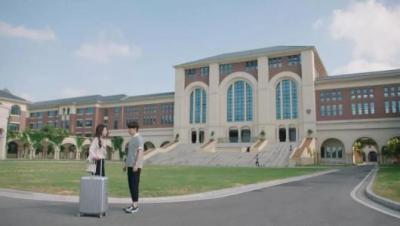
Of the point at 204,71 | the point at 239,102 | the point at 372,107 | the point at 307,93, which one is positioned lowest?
the point at 372,107

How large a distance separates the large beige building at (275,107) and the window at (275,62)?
0.53 feet

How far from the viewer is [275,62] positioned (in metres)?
55.6

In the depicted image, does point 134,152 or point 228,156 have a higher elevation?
point 134,152

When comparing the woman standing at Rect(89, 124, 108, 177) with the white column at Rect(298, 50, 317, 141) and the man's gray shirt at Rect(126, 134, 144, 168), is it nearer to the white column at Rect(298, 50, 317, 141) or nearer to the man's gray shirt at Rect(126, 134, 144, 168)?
the man's gray shirt at Rect(126, 134, 144, 168)

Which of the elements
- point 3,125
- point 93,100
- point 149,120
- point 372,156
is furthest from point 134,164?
point 372,156

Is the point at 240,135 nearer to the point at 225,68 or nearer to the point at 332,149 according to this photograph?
the point at 225,68

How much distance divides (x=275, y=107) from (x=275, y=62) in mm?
7546

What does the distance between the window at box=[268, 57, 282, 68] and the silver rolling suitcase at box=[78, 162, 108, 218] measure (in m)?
51.1

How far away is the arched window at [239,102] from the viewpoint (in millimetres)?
56719

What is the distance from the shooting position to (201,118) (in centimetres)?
6019

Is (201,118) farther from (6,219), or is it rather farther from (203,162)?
(6,219)

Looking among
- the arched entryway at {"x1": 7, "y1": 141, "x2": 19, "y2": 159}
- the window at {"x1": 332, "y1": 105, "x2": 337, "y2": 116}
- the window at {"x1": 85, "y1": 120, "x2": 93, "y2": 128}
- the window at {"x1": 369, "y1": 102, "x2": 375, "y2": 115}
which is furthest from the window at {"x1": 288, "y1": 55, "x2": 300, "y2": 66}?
the arched entryway at {"x1": 7, "y1": 141, "x2": 19, "y2": 159}

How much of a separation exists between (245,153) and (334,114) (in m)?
17.1

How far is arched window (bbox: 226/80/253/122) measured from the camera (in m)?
56.7
